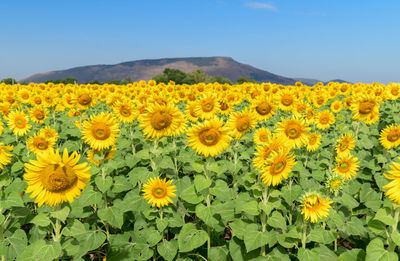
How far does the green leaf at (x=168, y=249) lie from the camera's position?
395cm

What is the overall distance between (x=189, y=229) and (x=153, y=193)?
32.1 inches

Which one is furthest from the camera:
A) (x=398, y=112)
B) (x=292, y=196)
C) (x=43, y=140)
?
(x=398, y=112)

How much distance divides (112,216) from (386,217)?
12.3 ft

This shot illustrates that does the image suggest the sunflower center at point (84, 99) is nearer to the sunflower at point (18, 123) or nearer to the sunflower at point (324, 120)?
the sunflower at point (18, 123)

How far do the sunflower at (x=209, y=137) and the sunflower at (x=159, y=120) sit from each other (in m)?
0.80

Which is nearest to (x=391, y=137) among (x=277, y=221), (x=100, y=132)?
(x=277, y=221)

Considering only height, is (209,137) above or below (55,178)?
above

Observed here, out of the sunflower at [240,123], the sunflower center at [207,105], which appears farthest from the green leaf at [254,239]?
the sunflower center at [207,105]

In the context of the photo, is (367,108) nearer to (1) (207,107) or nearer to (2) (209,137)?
(1) (207,107)

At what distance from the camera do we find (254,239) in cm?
343

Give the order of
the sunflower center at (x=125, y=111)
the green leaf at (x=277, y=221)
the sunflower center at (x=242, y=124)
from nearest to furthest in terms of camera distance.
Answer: the green leaf at (x=277, y=221) < the sunflower center at (x=242, y=124) < the sunflower center at (x=125, y=111)

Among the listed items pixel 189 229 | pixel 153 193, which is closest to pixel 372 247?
pixel 189 229

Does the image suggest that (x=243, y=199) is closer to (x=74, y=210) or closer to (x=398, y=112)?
(x=74, y=210)

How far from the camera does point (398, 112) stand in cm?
1171
